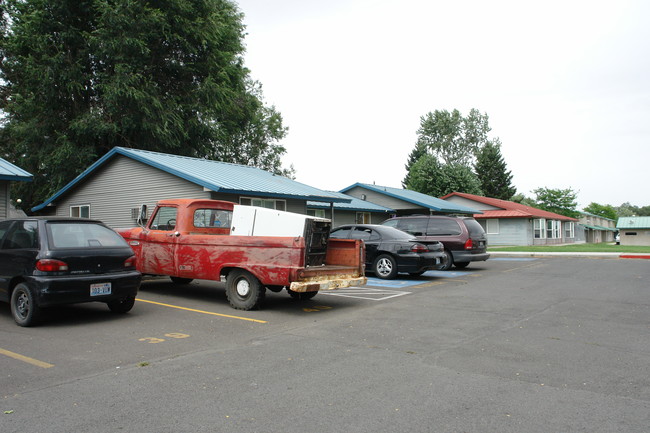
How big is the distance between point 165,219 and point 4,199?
21.4ft

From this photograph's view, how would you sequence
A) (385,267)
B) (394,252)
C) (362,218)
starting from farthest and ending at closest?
(362,218) → (385,267) → (394,252)

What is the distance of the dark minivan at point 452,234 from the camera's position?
17.0m

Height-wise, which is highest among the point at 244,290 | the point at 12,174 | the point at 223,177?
the point at 223,177

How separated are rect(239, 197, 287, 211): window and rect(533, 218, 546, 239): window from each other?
101ft

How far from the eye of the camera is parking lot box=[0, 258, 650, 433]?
3938 mm

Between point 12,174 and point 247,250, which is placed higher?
point 12,174

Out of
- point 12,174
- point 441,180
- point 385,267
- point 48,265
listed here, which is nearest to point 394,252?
point 385,267

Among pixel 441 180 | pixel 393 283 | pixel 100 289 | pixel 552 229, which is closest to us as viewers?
pixel 100 289

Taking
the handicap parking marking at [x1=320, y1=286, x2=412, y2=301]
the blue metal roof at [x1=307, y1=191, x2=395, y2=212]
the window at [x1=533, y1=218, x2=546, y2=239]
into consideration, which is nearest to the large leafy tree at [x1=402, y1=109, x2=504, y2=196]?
the window at [x1=533, y1=218, x2=546, y2=239]

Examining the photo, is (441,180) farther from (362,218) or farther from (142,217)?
(142,217)

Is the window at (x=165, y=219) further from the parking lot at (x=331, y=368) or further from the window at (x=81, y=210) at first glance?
the window at (x=81, y=210)

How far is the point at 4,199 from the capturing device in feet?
44.7

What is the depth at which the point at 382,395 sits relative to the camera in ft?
14.7

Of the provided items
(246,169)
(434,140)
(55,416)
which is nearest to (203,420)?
(55,416)
